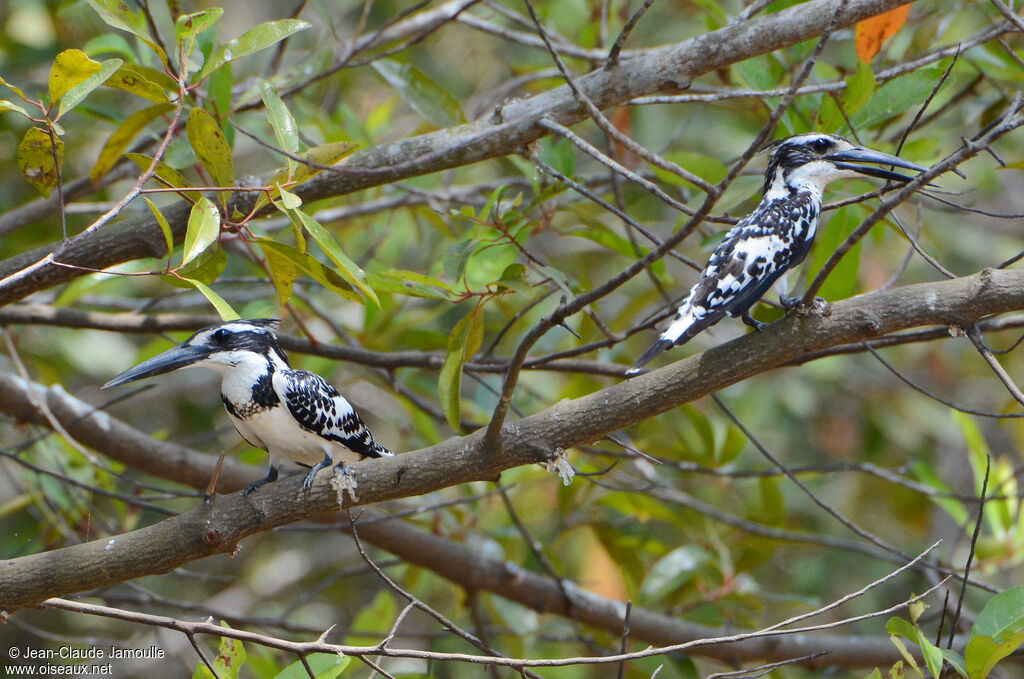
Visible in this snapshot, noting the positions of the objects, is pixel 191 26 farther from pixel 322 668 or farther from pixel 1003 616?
pixel 1003 616

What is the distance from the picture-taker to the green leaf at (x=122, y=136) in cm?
278

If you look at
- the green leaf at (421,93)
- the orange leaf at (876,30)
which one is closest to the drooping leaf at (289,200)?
the green leaf at (421,93)

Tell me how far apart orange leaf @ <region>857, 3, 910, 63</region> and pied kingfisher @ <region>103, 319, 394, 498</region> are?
1929 millimetres

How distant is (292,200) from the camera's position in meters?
2.01

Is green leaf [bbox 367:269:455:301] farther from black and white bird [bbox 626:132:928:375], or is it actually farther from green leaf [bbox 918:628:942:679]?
green leaf [bbox 918:628:942:679]

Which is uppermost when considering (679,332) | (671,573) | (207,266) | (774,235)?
(774,235)

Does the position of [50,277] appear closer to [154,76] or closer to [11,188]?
[154,76]

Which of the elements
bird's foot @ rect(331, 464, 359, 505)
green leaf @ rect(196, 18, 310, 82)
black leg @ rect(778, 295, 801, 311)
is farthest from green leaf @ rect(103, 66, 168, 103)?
black leg @ rect(778, 295, 801, 311)

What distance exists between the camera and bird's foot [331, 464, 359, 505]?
2199 millimetres

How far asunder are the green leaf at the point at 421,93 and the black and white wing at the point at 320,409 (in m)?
1.12

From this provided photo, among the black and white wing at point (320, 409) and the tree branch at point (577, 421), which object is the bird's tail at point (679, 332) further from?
the black and white wing at point (320, 409)

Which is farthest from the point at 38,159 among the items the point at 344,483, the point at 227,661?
the point at 227,661

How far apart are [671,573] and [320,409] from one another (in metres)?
1.72

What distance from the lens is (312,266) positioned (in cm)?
224
